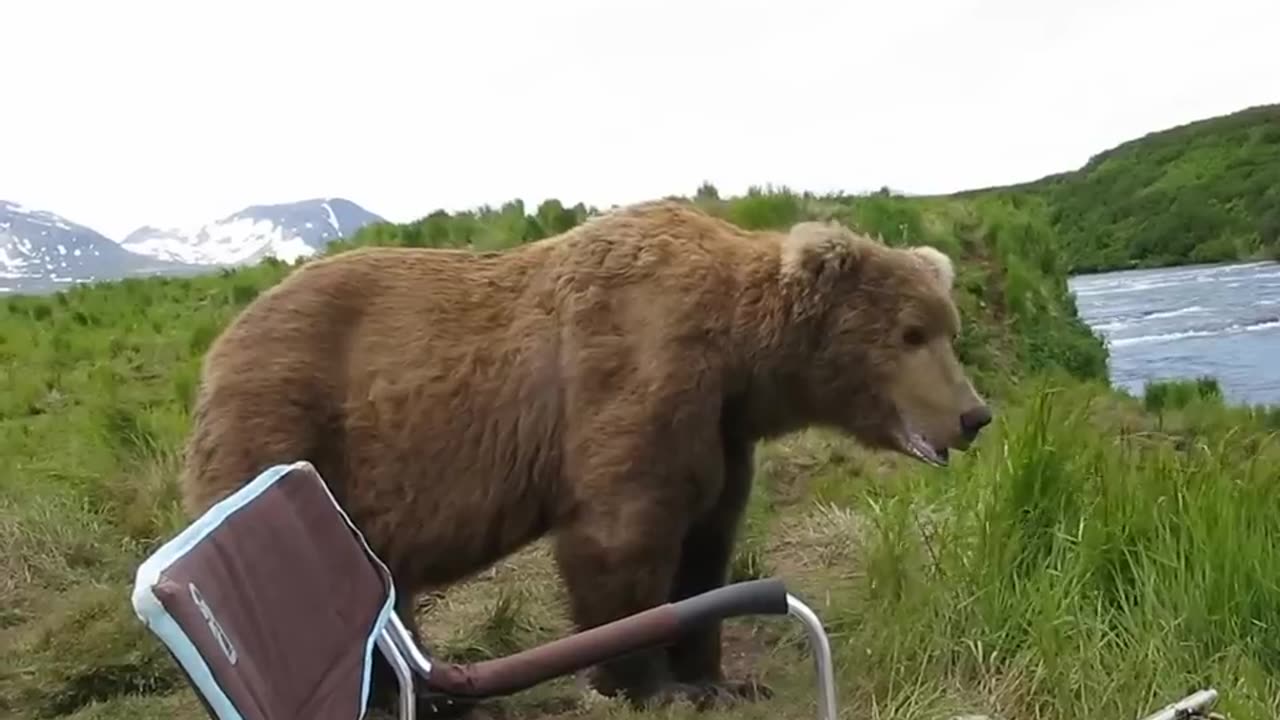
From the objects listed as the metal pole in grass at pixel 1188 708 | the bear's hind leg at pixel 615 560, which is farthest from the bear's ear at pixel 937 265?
the metal pole in grass at pixel 1188 708

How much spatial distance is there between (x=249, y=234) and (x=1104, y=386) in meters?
72.6

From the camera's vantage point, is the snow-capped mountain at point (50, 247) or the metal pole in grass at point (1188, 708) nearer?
the metal pole in grass at point (1188, 708)

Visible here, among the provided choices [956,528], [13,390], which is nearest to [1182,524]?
[956,528]

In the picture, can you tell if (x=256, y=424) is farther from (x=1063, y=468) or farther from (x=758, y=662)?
(x=1063, y=468)

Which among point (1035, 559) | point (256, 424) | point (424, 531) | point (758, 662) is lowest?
point (758, 662)

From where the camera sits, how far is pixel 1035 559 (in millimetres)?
4512

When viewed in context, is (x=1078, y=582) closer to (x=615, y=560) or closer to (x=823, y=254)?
(x=823, y=254)

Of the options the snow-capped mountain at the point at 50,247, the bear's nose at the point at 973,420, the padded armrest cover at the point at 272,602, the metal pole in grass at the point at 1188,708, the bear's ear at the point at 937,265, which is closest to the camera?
the padded armrest cover at the point at 272,602

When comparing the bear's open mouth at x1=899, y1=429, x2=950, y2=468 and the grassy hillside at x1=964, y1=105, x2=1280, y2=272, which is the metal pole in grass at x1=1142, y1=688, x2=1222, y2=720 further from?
the grassy hillside at x1=964, y1=105, x2=1280, y2=272

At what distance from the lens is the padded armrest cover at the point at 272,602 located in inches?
73.4

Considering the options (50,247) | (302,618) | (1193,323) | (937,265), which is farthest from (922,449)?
(50,247)

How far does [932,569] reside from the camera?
4684mm

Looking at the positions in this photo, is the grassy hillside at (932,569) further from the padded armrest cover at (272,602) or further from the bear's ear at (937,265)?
the padded armrest cover at (272,602)

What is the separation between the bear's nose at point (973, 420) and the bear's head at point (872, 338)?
6cm
